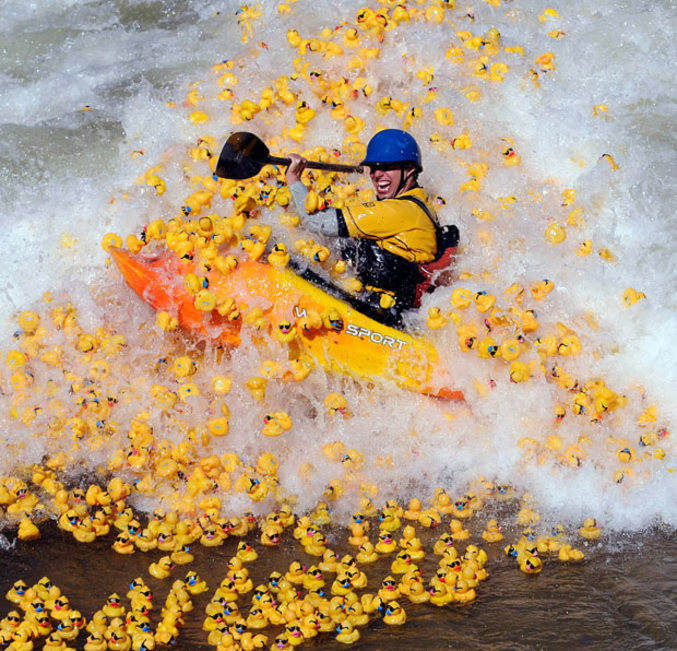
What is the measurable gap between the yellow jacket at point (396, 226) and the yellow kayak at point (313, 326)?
1.40ft

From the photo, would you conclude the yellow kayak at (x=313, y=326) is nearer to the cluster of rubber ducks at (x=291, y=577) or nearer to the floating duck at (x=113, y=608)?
the cluster of rubber ducks at (x=291, y=577)

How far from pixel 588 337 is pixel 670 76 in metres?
3.06

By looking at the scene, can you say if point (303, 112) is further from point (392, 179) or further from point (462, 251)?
point (462, 251)

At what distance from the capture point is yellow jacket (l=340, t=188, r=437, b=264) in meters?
4.83

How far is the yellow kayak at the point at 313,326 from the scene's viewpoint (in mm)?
4848

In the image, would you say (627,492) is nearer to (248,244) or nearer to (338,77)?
(248,244)

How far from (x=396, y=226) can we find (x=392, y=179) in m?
0.46

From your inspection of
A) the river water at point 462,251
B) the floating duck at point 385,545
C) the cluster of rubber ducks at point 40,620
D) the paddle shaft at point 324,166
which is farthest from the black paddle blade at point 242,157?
the cluster of rubber ducks at point 40,620

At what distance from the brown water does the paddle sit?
87.9 inches

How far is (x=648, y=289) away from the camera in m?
5.51

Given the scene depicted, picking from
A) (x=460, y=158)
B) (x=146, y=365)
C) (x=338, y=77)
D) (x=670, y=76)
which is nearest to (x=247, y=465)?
(x=146, y=365)

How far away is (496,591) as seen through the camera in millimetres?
3746

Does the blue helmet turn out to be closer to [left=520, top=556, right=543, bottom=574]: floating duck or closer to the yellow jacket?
the yellow jacket

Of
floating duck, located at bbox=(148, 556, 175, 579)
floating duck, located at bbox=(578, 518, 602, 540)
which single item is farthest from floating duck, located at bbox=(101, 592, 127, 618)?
floating duck, located at bbox=(578, 518, 602, 540)
